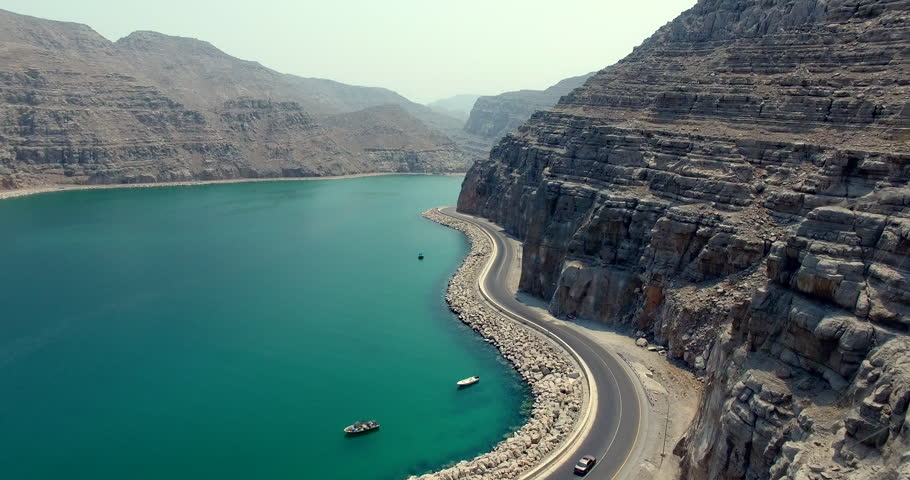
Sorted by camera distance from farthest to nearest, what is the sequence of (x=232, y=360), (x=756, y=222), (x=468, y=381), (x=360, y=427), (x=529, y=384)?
(x=232, y=360) < (x=468, y=381) < (x=529, y=384) < (x=756, y=222) < (x=360, y=427)

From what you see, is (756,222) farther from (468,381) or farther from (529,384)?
(468,381)

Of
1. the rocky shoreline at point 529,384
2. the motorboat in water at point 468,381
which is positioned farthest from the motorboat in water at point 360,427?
the motorboat in water at point 468,381

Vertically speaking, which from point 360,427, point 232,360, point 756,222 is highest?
point 756,222

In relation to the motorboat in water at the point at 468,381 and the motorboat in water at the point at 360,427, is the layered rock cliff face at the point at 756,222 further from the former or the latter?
the motorboat in water at the point at 360,427

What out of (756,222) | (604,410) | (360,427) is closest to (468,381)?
(360,427)

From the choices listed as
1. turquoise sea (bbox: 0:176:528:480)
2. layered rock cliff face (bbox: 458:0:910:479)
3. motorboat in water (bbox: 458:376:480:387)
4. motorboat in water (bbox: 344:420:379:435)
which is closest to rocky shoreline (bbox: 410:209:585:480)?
turquoise sea (bbox: 0:176:528:480)

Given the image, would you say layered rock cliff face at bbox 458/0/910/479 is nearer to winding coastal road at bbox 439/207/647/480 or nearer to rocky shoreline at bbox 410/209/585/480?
winding coastal road at bbox 439/207/647/480
